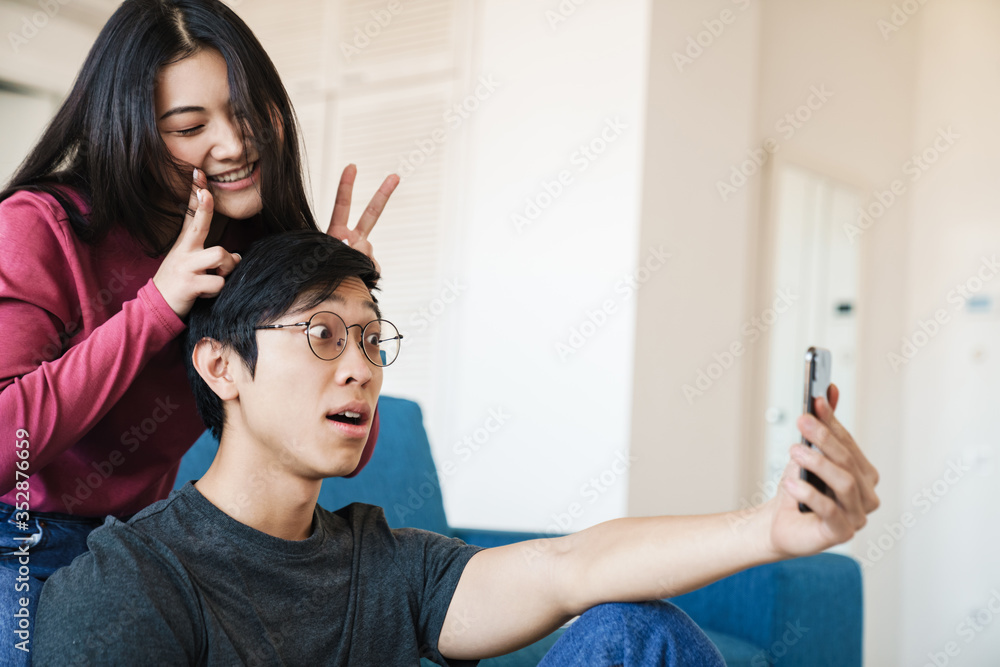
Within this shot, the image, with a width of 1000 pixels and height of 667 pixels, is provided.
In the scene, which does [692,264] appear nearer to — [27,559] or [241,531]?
[241,531]

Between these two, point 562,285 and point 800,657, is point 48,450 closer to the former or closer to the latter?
point 800,657

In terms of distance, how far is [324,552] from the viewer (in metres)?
1.17

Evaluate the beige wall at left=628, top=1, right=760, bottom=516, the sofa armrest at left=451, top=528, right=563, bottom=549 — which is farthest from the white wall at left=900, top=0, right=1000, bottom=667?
the sofa armrest at left=451, top=528, right=563, bottom=549

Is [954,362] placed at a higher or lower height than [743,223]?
lower

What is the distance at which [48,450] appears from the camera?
1063 millimetres

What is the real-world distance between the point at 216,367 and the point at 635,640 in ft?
2.03

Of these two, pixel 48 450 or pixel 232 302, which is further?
pixel 232 302

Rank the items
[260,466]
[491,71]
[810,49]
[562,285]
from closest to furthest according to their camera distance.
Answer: [260,466]
[562,285]
[491,71]
[810,49]

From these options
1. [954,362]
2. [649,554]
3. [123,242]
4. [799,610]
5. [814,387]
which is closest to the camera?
[814,387]

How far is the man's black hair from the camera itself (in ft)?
3.83

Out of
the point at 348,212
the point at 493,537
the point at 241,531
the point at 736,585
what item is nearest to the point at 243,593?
the point at 241,531

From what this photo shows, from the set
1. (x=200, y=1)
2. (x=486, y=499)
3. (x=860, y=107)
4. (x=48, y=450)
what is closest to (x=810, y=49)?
(x=860, y=107)

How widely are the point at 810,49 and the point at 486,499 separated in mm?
2268

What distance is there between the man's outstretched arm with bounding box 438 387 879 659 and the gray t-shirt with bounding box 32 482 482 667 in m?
0.06
